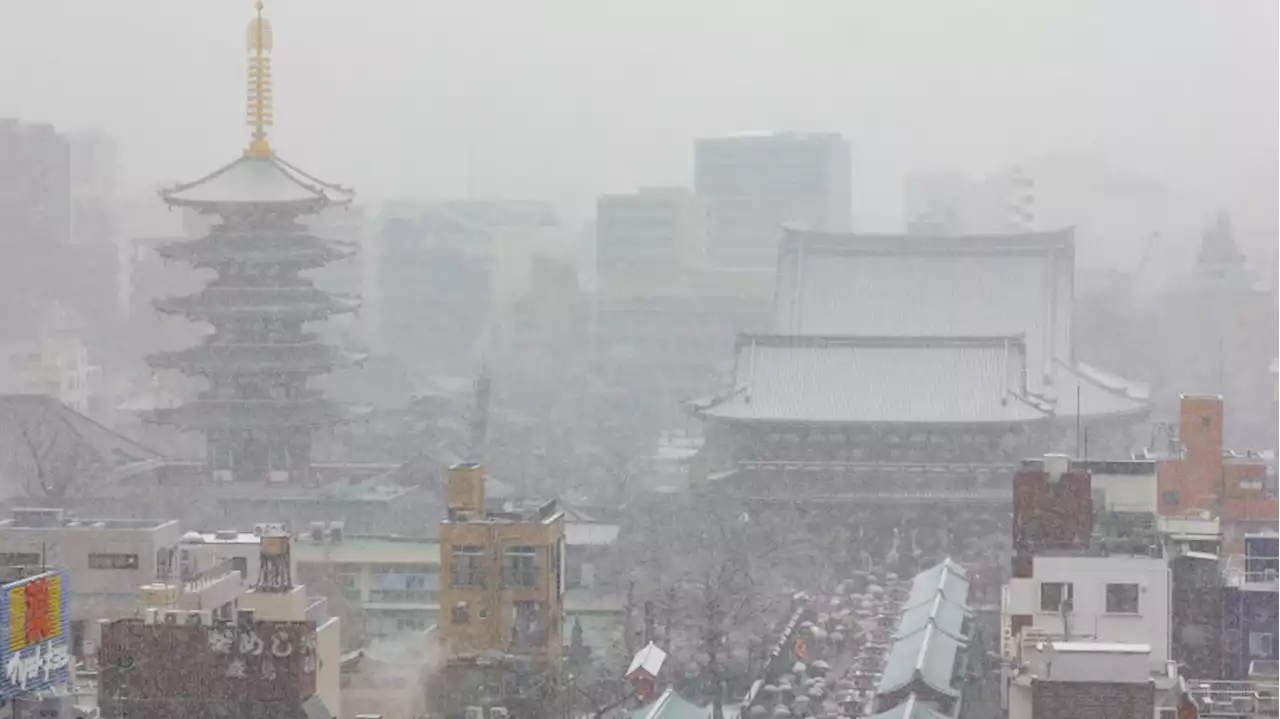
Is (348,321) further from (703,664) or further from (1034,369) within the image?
(703,664)

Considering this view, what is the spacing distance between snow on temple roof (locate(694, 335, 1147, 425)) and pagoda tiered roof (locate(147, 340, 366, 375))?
12.5 feet

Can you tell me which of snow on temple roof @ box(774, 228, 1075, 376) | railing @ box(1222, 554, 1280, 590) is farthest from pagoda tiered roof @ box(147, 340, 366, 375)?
railing @ box(1222, 554, 1280, 590)

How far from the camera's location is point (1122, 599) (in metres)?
11.3

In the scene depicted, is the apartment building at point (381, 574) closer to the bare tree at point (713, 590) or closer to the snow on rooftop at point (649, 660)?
the bare tree at point (713, 590)

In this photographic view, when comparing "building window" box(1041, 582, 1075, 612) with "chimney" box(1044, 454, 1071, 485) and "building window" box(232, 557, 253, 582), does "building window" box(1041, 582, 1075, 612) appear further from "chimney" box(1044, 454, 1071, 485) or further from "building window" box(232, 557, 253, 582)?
"building window" box(232, 557, 253, 582)

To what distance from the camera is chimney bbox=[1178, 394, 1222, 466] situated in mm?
18312

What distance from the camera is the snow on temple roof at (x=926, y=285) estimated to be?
26.3m

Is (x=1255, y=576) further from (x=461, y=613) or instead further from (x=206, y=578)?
(x=206, y=578)

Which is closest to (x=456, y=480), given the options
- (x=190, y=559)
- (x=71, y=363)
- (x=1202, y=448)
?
(x=190, y=559)

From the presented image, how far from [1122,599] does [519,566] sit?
297cm

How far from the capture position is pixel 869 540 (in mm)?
21844

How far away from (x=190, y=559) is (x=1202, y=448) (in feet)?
28.2

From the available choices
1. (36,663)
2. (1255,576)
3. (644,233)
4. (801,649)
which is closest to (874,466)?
(801,649)

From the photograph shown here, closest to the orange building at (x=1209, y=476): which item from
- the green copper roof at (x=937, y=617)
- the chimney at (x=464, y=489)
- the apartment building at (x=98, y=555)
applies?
the green copper roof at (x=937, y=617)
